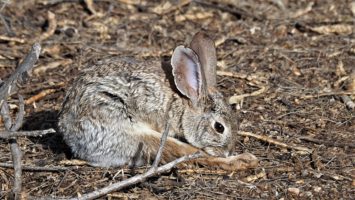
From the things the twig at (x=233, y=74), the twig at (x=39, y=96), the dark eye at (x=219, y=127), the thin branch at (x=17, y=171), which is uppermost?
the twig at (x=233, y=74)

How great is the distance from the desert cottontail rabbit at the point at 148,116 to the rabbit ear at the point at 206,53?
0.14 ft

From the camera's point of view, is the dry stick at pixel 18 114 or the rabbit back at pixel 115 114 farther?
the rabbit back at pixel 115 114

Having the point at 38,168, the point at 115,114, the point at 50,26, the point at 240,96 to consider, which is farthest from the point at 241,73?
the point at 38,168

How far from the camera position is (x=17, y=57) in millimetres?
8461

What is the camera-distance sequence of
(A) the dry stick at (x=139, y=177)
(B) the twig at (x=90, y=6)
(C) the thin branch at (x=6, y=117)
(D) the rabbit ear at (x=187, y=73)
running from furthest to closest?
1. (B) the twig at (x=90, y=6)
2. (D) the rabbit ear at (x=187, y=73)
3. (C) the thin branch at (x=6, y=117)
4. (A) the dry stick at (x=139, y=177)

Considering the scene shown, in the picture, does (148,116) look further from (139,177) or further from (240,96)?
(240,96)

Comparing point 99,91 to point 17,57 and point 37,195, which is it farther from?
point 17,57

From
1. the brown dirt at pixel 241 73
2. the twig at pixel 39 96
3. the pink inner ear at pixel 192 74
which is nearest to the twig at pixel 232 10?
the brown dirt at pixel 241 73

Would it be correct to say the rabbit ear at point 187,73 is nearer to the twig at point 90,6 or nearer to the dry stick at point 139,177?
the dry stick at point 139,177

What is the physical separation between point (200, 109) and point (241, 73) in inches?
72.6

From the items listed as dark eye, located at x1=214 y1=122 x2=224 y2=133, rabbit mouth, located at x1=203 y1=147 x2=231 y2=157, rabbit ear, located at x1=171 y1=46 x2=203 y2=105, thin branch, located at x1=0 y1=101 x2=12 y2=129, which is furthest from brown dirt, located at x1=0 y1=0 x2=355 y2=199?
rabbit ear, located at x1=171 y1=46 x2=203 y2=105

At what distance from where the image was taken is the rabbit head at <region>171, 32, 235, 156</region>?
19.9ft

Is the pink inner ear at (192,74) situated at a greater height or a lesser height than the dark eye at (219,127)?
greater

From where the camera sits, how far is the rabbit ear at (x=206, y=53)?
6352mm
